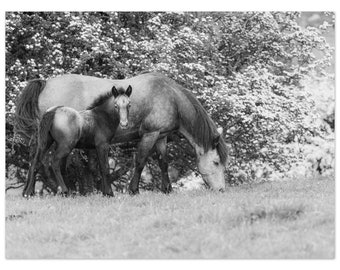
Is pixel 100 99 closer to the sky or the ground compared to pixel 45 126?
closer to the sky

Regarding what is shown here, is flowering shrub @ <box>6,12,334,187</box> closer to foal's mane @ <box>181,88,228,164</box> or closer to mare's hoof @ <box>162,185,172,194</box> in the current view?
foal's mane @ <box>181,88,228,164</box>

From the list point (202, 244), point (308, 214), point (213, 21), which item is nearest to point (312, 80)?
point (213, 21)

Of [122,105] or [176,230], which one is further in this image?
[122,105]

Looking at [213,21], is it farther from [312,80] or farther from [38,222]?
[38,222]

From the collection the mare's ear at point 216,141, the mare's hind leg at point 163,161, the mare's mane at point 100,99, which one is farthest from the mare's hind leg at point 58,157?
the mare's ear at point 216,141

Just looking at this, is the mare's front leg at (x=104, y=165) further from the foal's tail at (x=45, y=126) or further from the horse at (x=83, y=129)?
the foal's tail at (x=45, y=126)

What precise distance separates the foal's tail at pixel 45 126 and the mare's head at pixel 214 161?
12.4 ft

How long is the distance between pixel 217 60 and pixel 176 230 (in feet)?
33.1

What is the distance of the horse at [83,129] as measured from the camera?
13664 millimetres

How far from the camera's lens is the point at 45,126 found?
13695mm

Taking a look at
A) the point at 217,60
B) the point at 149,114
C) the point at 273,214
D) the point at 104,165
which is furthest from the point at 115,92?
the point at 217,60

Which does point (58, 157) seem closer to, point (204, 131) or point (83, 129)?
point (83, 129)

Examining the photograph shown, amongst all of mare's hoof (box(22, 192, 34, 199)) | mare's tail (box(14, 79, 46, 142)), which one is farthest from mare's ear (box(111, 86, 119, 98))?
mare's hoof (box(22, 192, 34, 199))

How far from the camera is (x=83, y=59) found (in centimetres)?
1723
